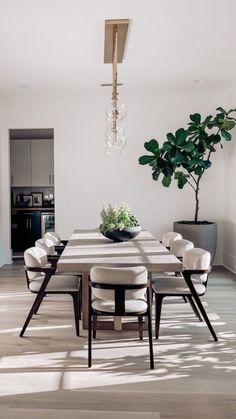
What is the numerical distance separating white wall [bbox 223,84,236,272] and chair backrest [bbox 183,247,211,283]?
2.91 m

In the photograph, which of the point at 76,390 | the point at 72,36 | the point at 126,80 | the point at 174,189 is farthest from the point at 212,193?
the point at 76,390

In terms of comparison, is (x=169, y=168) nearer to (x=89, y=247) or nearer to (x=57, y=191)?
(x=57, y=191)

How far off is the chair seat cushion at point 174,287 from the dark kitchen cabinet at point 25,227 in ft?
16.5

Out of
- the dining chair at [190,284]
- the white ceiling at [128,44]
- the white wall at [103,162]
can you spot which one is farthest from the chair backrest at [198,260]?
the white wall at [103,162]

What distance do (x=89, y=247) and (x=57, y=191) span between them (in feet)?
10.5

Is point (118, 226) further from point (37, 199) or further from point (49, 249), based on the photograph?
point (37, 199)

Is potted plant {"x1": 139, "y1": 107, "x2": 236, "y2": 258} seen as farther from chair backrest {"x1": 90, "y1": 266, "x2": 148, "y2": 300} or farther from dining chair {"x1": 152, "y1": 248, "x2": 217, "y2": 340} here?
chair backrest {"x1": 90, "y1": 266, "x2": 148, "y2": 300}

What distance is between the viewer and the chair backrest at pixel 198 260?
10.5 ft

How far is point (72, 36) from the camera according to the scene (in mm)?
4031

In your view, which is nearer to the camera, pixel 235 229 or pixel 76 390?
pixel 76 390

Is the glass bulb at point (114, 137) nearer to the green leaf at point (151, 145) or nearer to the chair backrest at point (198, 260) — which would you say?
the chair backrest at point (198, 260)

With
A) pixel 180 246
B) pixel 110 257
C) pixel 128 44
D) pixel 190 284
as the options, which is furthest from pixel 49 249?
pixel 128 44

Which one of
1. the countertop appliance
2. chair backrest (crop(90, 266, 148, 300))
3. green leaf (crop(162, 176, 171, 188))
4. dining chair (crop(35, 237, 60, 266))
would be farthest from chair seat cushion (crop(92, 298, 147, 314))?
the countertop appliance

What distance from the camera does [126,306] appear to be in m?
2.79
